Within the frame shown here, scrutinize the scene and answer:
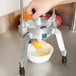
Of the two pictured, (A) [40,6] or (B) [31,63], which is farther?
(B) [31,63]

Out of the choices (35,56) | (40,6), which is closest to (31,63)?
(35,56)

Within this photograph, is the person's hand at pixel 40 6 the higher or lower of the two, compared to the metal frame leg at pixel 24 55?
higher

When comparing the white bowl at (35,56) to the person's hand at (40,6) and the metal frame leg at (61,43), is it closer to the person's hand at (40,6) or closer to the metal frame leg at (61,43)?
the metal frame leg at (61,43)

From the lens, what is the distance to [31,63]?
0.59 m

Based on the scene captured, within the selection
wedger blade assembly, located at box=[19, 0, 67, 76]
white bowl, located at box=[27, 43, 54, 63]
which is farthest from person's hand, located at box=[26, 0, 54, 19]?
white bowl, located at box=[27, 43, 54, 63]

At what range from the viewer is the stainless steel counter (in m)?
0.56

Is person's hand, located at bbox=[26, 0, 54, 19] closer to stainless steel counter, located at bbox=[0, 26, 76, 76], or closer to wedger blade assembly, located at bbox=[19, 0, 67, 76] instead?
wedger blade assembly, located at bbox=[19, 0, 67, 76]

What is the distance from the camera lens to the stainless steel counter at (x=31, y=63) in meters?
0.56

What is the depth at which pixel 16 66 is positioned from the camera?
58 cm

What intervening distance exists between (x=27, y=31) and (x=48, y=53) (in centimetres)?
12

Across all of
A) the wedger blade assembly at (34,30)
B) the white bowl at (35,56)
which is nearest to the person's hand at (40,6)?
the wedger blade assembly at (34,30)

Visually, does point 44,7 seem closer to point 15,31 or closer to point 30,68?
point 30,68

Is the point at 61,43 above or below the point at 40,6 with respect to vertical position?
below

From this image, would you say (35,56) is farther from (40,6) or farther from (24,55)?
(40,6)
